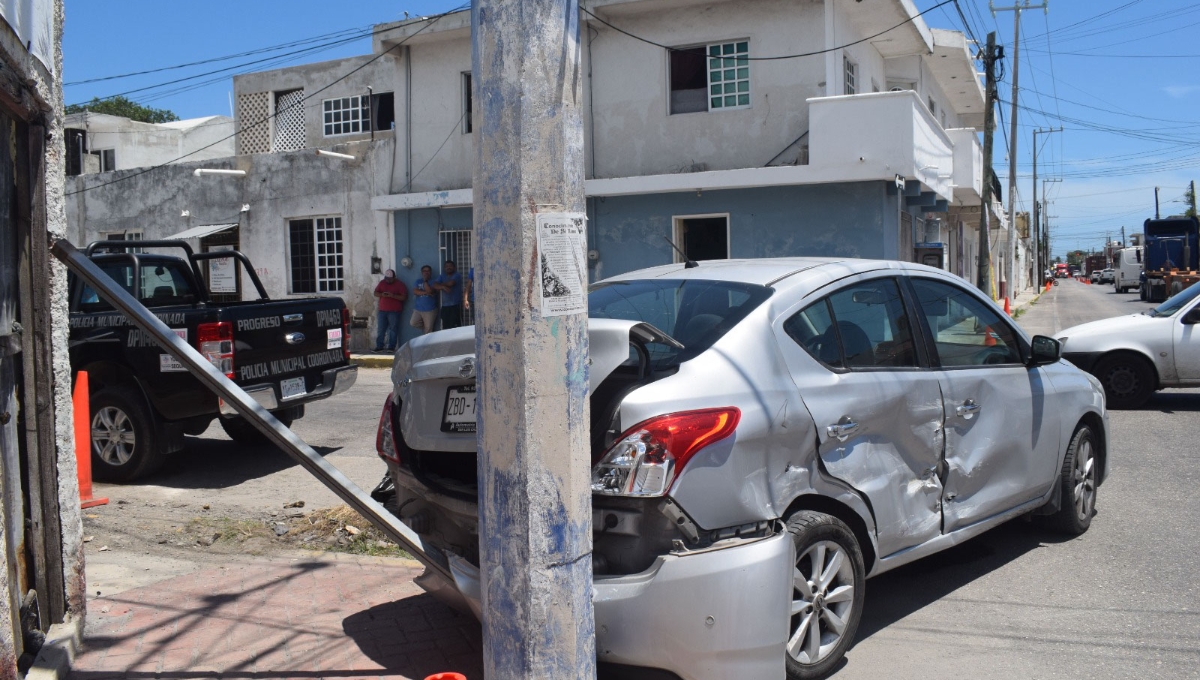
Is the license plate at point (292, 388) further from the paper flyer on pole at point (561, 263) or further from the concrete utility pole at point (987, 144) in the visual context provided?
the concrete utility pole at point (987, 144)

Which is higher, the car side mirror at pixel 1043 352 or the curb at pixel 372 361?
the car side mirror at pixel 1043 352

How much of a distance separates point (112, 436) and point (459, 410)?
206 inches

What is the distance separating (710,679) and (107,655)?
103 inches

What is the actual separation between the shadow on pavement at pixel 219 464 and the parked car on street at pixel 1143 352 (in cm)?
813

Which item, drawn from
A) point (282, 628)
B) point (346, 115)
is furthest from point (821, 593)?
point (346, 115)

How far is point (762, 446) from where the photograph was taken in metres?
3.63

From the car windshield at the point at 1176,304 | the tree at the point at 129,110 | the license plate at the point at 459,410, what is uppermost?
the tree at the point at 129,110

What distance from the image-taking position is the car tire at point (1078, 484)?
5.76m

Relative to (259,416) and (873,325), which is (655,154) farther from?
(259,416)

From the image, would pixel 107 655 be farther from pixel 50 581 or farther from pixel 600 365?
pixel 600 365

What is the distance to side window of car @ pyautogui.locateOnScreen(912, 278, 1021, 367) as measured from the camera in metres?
4.95

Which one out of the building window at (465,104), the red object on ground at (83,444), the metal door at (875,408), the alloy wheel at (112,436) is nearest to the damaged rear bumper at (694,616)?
the metal door at (875,408)

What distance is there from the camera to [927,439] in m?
4.52

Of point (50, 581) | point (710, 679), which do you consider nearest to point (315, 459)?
point (50, 581)
